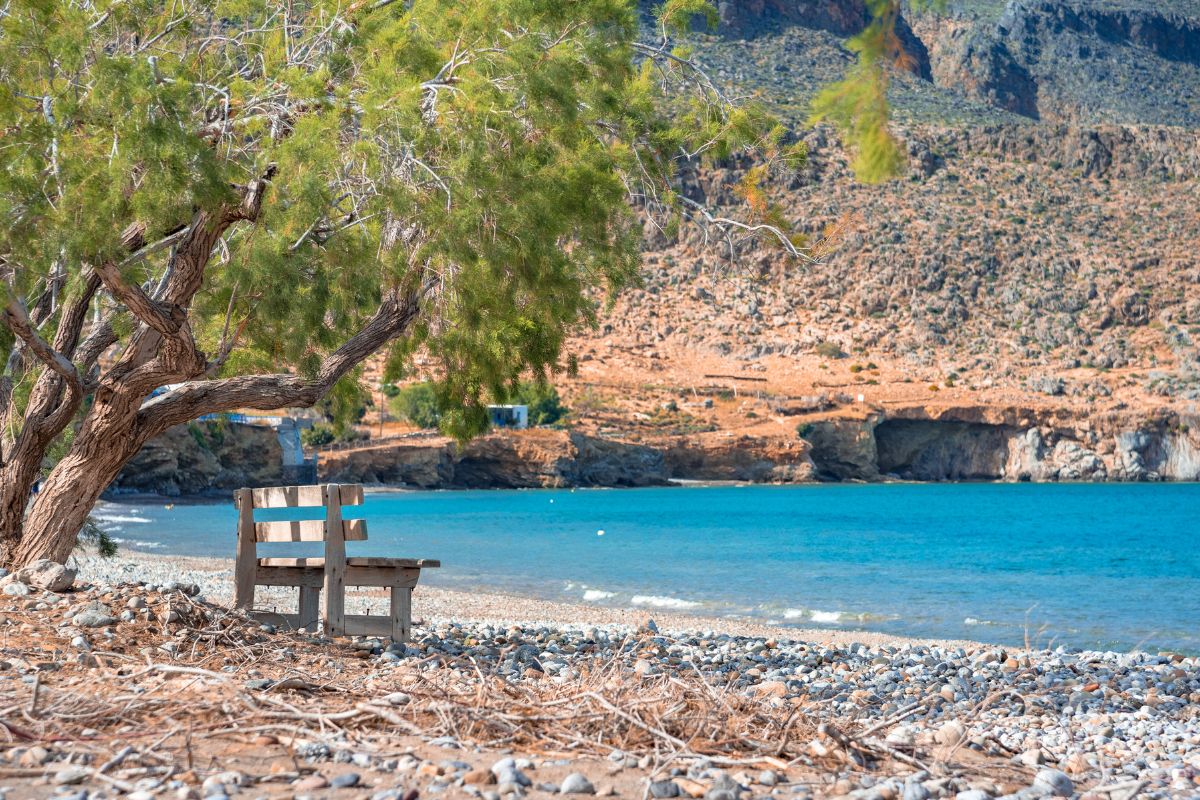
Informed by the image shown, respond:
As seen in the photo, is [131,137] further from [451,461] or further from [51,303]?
[451,461]

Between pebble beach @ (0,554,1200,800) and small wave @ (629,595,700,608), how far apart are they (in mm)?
8511

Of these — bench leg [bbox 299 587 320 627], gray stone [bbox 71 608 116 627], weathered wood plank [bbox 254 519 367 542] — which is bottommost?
bench leg [bbox 299 587 320 627]

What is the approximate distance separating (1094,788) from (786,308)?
77.5 metres

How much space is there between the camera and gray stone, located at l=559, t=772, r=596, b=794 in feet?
13.0

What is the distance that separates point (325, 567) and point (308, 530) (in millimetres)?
291

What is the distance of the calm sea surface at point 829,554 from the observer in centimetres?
1903

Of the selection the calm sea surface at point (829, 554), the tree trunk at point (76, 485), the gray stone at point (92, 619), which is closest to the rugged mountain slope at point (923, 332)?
the calm sea surface at point (829, 554)

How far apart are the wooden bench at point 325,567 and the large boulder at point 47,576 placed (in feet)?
4.39

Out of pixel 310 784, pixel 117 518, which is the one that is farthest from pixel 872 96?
pixel 117 518

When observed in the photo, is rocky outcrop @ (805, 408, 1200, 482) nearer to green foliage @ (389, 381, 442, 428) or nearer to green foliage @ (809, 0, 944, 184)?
green foliage @ (389, 381, 442, 428)

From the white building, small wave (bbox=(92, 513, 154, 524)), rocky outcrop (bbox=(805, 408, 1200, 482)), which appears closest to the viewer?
small wave (bbox=(92, 513, 154, 524))

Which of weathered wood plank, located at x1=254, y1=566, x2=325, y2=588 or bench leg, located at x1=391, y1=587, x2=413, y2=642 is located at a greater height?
weathered wood plank, located at x1=254, y1=566, x2=325, y2=588

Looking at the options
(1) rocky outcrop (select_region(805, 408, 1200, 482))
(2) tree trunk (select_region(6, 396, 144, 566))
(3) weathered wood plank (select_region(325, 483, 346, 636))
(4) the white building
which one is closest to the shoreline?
(3) weathered wood plank (select_region(325, 483, 346, 636))

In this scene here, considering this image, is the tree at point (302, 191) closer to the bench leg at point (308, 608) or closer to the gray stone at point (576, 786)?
the bench leg at point (308, 608)
